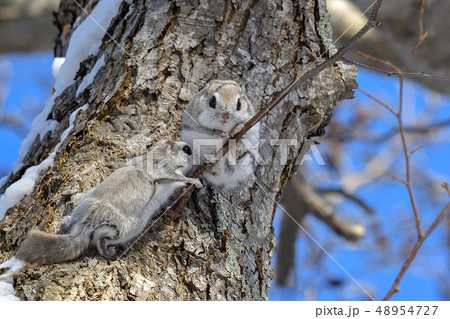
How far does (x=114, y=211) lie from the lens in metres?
2.32

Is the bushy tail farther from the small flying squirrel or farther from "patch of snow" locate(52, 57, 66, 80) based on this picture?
"patch of snow" locate(52, 57, 66, 80)

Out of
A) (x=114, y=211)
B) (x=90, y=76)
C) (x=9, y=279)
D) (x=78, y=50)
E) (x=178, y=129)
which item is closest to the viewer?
(x=9, y=279)

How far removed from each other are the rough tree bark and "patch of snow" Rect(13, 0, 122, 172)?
0.08m

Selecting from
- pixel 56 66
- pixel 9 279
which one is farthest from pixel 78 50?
pixel 9 279

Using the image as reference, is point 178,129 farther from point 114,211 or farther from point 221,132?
point 114,211

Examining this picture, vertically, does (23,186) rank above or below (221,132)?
below

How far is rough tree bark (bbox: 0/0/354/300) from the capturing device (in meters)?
2.39

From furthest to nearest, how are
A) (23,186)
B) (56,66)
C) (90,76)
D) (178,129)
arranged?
(56,66), (90,76), (178,129), (23,186)

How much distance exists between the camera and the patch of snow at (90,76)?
3178mm

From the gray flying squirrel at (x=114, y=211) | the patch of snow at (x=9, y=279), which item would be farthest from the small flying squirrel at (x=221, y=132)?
the patch of snow at (x=9, y=279)

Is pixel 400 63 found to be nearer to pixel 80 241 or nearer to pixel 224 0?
pixel 224 0

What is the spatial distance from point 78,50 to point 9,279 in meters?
1.74
